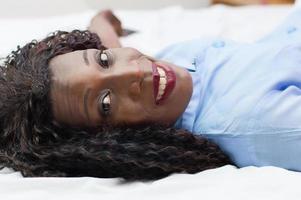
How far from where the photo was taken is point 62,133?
39.6 inches

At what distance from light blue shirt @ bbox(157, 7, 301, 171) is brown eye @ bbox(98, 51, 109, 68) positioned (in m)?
0.21

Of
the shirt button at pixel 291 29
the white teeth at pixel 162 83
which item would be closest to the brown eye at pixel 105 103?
the white teeth at pixel 162 83

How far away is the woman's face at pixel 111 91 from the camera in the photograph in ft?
3.19

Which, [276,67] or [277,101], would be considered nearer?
[277,101]

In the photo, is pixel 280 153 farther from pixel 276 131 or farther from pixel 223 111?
pixel 223 111

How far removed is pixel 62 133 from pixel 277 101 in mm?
432

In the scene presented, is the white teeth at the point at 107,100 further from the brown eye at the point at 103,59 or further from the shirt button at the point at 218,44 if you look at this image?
the shirt button at the point at 218,44

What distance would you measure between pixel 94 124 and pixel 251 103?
316mm

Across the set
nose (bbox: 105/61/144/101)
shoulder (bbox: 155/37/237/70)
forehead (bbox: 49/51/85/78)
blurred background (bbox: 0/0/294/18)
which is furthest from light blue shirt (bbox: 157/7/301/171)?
blurred background (bbox: 0/0/294/18)

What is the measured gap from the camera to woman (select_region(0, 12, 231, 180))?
943 millimetres

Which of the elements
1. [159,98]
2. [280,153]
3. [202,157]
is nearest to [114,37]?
[159,98]

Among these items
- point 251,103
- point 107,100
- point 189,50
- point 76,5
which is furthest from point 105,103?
point 76,5

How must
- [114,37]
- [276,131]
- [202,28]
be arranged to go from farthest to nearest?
[202,28]
[114,37]
[276,131]

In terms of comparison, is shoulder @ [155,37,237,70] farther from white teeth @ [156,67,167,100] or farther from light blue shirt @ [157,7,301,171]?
white teeth @ [156,67,167,100]
